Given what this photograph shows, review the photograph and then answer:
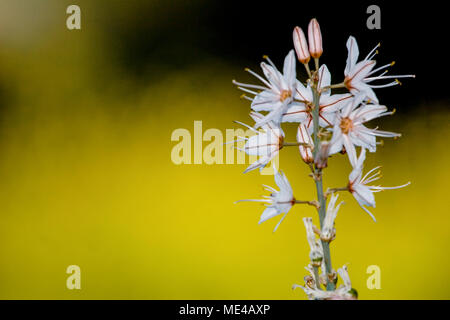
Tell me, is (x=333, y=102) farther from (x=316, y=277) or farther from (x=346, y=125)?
(x=316, y=277)

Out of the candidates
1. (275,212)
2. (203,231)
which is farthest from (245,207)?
(275,212)

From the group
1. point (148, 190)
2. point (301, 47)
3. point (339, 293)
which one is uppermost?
point (301, 47)

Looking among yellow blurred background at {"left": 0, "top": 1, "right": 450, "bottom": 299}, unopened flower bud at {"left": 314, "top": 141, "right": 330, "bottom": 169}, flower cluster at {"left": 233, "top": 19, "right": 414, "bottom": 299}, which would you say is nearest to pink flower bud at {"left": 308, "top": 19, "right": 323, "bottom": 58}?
flower cluster at {"left": 233, "top": 19, "right": 414, "bottom": 299}

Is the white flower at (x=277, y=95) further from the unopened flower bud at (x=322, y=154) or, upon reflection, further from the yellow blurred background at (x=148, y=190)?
the yellow blurred background at (x=148, y=190)

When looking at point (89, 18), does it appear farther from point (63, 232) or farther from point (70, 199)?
point (63, 232)

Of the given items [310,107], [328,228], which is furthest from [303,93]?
[328,228]

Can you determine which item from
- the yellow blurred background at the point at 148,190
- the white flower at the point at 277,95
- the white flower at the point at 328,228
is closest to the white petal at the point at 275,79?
the white flower at the point at 277,95

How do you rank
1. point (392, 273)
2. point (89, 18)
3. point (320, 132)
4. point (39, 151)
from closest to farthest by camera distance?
point (320, 132) < point (392, 273) < point (39, 151) < point (89, 18)
